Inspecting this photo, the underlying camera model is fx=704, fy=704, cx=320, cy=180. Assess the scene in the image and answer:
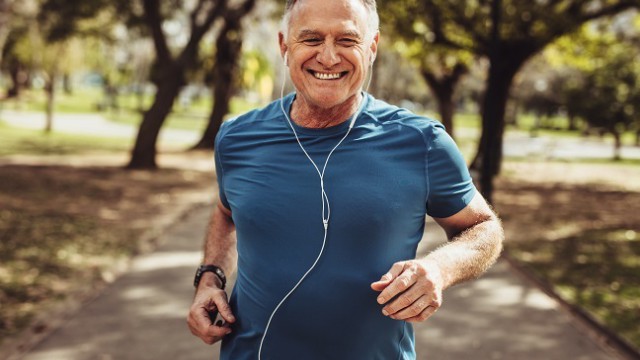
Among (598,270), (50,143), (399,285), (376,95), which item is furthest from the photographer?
(50,143)

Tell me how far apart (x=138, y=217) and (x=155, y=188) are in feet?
12.6

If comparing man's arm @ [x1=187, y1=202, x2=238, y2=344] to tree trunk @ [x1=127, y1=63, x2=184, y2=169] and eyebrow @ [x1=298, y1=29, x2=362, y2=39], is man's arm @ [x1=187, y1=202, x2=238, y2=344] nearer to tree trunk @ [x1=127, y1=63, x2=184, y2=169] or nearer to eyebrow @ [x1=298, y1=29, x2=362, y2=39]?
eyebrow @ [x1=298, y1=29, x2=362, y2=39]

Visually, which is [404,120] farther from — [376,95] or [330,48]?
[376,95]

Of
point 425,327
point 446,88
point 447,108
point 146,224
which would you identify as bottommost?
point 146,224

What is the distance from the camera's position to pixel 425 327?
6.22 m

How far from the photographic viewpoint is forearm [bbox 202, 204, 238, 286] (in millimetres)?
2555

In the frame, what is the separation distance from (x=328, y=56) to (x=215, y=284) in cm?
88

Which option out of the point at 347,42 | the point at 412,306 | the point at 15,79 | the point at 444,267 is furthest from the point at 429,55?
the point at 15,79

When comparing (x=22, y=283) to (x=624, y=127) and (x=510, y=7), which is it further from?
(x=624, y=127)

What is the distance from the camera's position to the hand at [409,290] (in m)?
1.79

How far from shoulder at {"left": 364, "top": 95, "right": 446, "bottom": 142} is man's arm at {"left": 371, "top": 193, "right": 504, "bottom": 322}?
0.82ft

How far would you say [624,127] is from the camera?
28.1 meters

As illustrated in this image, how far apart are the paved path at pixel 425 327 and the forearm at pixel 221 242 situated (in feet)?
9.88

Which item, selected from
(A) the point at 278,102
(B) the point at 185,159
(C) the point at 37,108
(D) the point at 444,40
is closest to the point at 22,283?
(A) the point at 278,102
